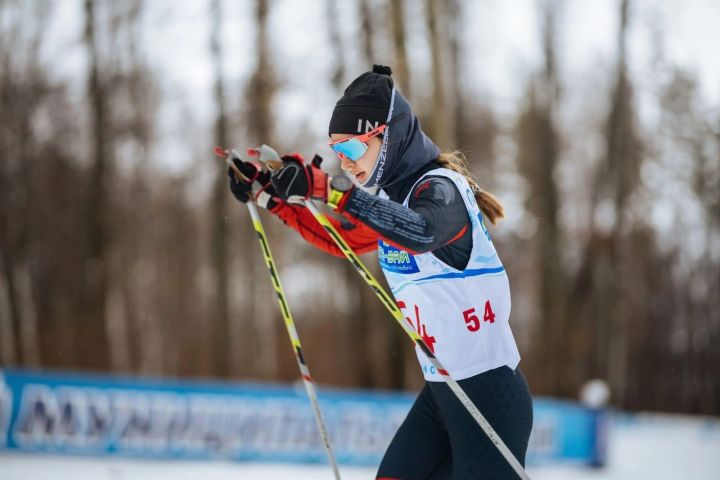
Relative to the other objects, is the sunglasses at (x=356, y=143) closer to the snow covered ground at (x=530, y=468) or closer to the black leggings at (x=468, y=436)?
the black leggings at (x=468, y=436)

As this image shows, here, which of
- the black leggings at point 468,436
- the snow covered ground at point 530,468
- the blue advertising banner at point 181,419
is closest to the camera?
the black leggings at point 468,436

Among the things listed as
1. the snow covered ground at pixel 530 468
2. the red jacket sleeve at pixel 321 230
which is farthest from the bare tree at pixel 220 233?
the red jacket sleeve at pixel 321 230

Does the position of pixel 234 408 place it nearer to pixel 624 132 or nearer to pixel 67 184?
pixel 624 132

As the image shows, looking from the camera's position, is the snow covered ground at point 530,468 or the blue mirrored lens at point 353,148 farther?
the snow covered ground at point 530,468

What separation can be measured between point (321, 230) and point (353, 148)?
1.93 feet

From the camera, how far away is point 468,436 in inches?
92.3

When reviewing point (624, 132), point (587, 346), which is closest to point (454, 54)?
point (624, 132)

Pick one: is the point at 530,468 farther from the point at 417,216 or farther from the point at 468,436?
the point at 417,216

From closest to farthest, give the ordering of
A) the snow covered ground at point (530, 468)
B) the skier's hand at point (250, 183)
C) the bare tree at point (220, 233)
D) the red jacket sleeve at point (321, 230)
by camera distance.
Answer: the skier's hand at point (250, 183) → the red jacket sleeve at point (321, 230) → the snow covered ground at point (530, 468) → the bare tree at point (220, 233)

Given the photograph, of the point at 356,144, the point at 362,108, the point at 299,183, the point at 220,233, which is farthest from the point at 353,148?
the point at 220,233

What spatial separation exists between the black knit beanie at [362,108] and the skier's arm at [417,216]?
0.37m

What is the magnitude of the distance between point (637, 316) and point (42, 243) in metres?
18.2

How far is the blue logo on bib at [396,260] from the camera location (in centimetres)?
243

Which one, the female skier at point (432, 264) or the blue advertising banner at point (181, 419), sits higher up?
the female skier at point (432, 264)
